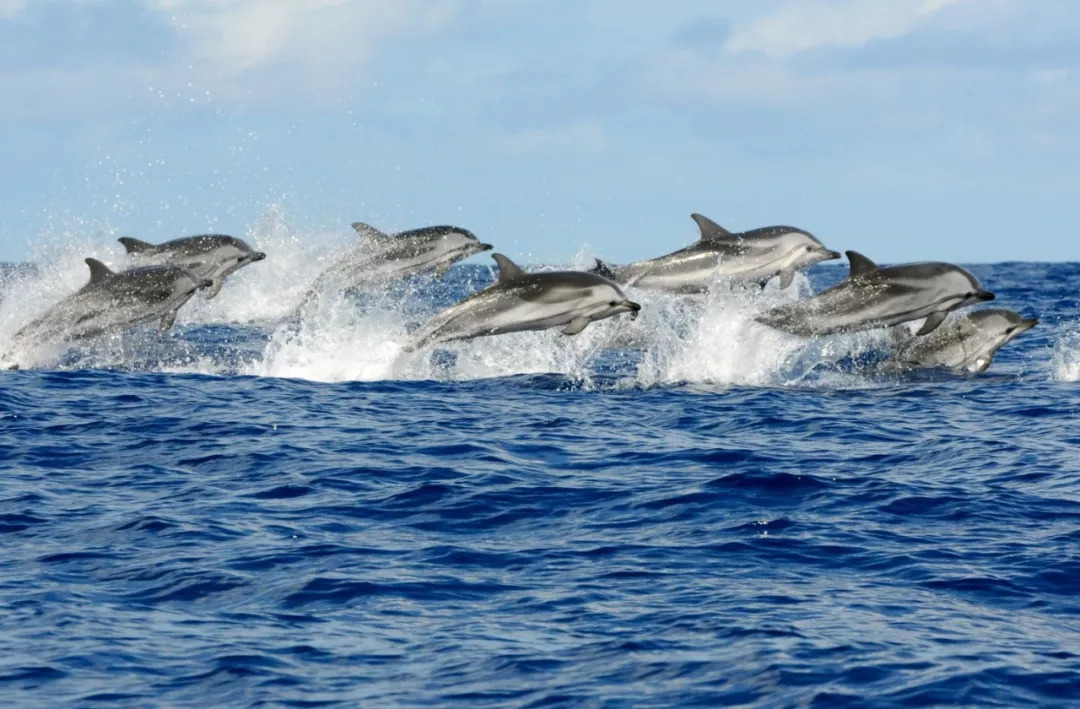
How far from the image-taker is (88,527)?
11250 mm

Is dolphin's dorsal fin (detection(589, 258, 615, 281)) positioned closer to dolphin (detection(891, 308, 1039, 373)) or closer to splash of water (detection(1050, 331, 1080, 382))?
dolphin (detection(891, 308, 1039, 373))

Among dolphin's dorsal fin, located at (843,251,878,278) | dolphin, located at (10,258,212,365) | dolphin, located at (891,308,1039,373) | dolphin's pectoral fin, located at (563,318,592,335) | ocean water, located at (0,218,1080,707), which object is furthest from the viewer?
dolphin, located at (891,308,1039,373)

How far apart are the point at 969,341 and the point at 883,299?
10.6ft

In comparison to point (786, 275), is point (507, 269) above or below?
above

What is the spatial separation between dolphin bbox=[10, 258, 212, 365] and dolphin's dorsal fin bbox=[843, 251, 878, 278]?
29.1 feet

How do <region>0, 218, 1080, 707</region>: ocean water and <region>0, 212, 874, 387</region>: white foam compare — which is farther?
<region>0, 212, 874, 387</region>: white foam

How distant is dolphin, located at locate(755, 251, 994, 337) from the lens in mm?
17406

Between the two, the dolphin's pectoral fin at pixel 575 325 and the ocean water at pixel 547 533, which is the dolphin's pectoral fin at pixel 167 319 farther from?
the dolphin's pectoral fin at pixel 575 325

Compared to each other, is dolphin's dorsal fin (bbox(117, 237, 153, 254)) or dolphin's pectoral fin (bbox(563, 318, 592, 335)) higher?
dolphin's dorsal fin (bbox(117, 237, 153, 254))

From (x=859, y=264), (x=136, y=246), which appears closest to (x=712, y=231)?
(x=859, y=264)

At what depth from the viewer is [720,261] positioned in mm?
20047

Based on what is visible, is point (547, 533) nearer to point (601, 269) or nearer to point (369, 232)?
point (601, 269)

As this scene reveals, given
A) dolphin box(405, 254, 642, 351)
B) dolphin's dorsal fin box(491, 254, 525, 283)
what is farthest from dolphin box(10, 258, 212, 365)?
dolphin's dorsal fin box(491, 254, 525, 283)

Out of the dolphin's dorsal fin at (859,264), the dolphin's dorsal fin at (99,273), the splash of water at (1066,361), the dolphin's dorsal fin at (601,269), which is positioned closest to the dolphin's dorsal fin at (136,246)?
the dolphin's dorsal fin at (99,273)
